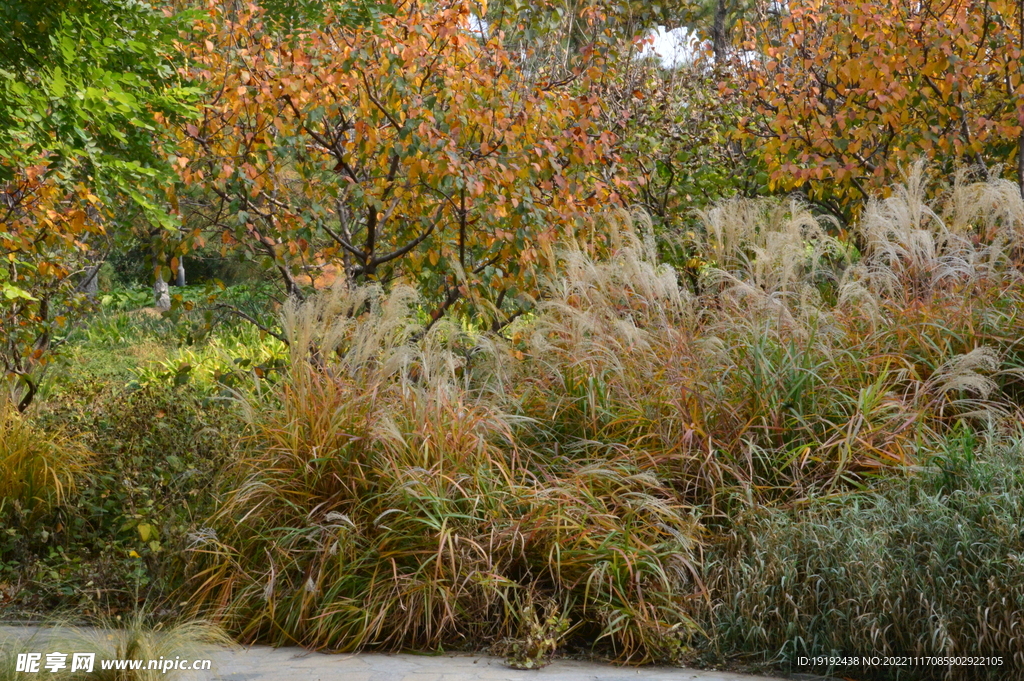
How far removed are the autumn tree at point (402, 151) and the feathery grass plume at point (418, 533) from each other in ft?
5.46

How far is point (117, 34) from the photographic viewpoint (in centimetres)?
486

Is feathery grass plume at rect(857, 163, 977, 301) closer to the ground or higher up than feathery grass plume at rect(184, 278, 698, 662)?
higher up

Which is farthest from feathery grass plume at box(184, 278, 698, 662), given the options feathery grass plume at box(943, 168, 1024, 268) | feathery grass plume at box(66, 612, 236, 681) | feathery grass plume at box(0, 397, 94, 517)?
→ feathery grass plume at box(943, 168, 1024, 268)

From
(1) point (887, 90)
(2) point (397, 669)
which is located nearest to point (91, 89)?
(2) point (397, 669)

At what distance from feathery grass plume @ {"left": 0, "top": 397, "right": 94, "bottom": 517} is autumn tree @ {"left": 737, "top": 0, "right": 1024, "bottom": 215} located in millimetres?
5760

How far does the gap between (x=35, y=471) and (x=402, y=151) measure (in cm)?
304

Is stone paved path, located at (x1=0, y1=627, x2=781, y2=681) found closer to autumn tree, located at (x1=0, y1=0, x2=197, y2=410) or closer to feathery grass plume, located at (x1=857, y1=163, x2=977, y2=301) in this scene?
autumn tree, located at (x1=0, y1=0, x2=197, y2=410)

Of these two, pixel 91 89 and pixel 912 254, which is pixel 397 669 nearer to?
pixel 91 89

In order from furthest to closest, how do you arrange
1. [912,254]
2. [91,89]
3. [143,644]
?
[912,254], [91,89], [143,644]

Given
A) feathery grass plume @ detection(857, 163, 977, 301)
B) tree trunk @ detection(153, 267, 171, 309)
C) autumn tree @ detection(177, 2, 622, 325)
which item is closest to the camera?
feathery grass plume @ detection(857, 163, 977, 301)

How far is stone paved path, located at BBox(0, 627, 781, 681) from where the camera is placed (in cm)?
411

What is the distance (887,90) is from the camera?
25.9 ft

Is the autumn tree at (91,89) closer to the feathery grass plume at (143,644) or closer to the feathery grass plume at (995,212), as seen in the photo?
the feathery grass plume at (143,644)

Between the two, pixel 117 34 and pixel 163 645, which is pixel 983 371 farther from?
pixel 117 34
